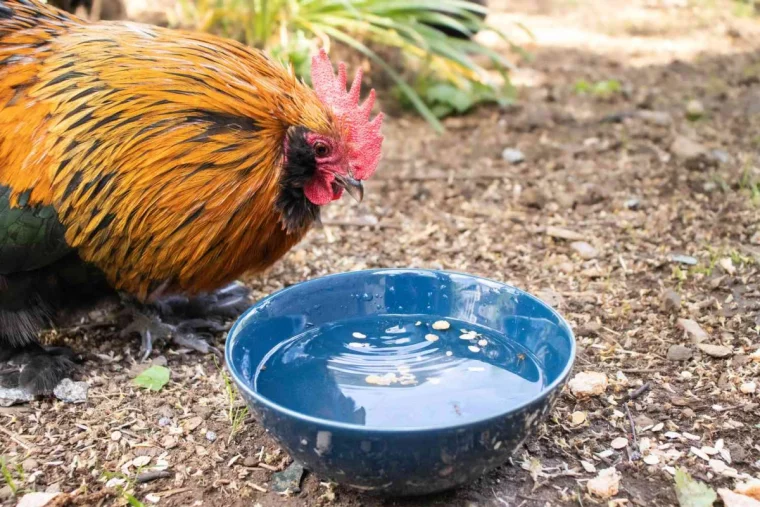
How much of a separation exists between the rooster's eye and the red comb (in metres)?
0.09

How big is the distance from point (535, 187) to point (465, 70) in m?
1.62

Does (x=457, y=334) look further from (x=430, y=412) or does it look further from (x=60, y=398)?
(x=60, y=398)

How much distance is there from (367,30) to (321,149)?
3.38 m

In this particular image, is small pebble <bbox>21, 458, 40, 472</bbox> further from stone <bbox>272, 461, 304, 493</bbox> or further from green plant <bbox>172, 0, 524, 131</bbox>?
green plant <bbox>172, 0, 524, 131</bbox>

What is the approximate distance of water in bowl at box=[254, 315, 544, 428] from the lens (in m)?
2.38

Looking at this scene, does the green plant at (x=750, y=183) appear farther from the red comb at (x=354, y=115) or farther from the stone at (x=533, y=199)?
the red comb at (x=354, y=115)

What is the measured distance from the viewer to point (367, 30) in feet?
19.5

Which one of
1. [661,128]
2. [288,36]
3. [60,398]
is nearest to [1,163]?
[60,398]

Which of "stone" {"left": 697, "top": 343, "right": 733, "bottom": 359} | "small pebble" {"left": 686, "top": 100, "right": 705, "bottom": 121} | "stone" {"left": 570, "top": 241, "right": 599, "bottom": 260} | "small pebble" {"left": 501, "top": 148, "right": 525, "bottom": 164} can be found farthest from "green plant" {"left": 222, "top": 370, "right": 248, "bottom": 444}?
"small pebble" {"left": 686, "top": 100, "right": 705, "bottom": 121}

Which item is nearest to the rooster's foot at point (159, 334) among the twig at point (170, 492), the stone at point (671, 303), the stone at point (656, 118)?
the twig at point (170, 492)

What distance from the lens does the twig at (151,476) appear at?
2.51 m

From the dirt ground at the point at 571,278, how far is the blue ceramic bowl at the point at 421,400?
316 mm

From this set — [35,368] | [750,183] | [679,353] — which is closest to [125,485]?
[35,368]

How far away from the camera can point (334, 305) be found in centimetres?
290
